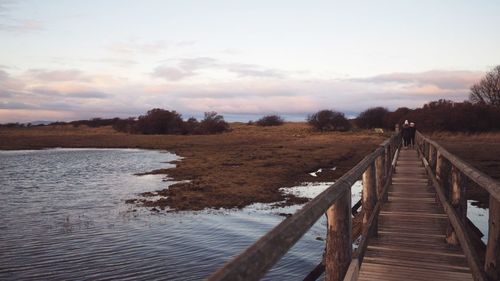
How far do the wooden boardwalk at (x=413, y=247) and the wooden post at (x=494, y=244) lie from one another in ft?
5.18

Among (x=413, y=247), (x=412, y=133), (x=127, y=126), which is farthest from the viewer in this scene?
(x=127, y=126)

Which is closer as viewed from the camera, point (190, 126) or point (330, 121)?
point (330, 121)

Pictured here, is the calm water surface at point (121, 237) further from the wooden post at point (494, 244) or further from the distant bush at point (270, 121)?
the distant bush at point (270, 121)

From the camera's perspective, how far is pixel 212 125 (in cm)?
8881

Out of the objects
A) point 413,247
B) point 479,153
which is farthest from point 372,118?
point 413,247

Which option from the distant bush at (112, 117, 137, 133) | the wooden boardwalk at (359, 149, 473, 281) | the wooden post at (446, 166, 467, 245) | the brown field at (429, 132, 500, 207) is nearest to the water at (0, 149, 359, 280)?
the wooden boardwalk at (359, 149, 473, 281)

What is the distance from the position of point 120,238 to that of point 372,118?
253ft

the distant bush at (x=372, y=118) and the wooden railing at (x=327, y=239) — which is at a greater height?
A: the distant bush at (x=372, y=118)

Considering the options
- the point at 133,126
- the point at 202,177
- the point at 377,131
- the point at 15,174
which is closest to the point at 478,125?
the point at 377,131

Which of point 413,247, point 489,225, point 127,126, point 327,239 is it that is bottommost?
point 413,247

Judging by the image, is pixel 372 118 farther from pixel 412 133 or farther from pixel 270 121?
pixel 412 133

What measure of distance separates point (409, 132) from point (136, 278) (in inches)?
1060

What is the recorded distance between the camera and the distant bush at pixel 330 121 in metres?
82.4

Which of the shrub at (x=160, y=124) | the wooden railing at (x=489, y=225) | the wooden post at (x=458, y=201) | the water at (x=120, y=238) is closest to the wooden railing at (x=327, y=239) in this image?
the wooden railing at (x=489, y=225)
